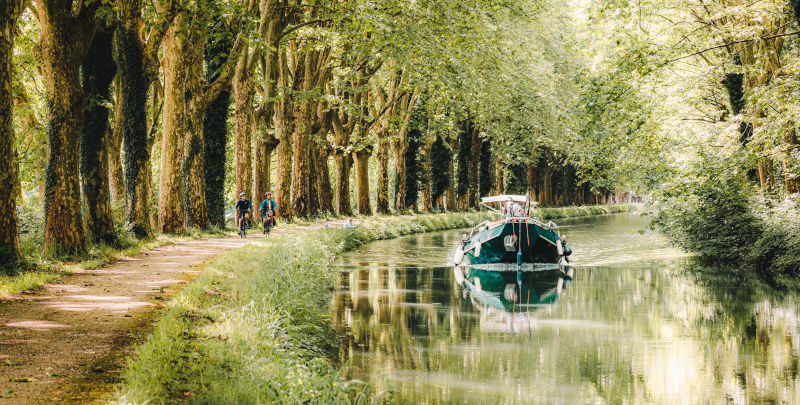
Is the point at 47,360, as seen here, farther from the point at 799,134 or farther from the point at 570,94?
the point at 570,94

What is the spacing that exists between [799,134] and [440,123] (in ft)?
67.3

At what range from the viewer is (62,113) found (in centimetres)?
1388

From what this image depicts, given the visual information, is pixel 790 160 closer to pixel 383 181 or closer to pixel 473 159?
pixel 383 181

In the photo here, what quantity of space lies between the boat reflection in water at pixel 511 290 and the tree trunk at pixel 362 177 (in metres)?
14.7

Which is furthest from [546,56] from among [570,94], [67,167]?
[67,167]

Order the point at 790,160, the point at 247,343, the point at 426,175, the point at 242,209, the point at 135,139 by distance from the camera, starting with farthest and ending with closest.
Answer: the point at 426,175
the point at 242,209
the point at 135,139
the point at 790,160
the point at 247,343

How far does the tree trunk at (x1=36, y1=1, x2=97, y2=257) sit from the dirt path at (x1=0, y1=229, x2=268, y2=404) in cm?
133

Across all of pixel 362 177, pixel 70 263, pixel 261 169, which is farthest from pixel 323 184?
pixel 70 263

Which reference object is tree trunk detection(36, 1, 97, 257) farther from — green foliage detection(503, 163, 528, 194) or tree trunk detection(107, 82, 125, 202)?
green foliage detection(503, 163, 528, 194)

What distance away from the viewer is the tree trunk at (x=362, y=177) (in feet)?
127

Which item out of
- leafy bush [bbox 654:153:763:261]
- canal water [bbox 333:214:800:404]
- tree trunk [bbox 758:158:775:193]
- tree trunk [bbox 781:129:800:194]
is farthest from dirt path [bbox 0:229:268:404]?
tree trunk [bbox 758:158:775:193]

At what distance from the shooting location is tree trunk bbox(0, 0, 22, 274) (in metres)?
11.4

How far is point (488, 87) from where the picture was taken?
3272cm

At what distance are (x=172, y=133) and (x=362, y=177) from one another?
750 inches
